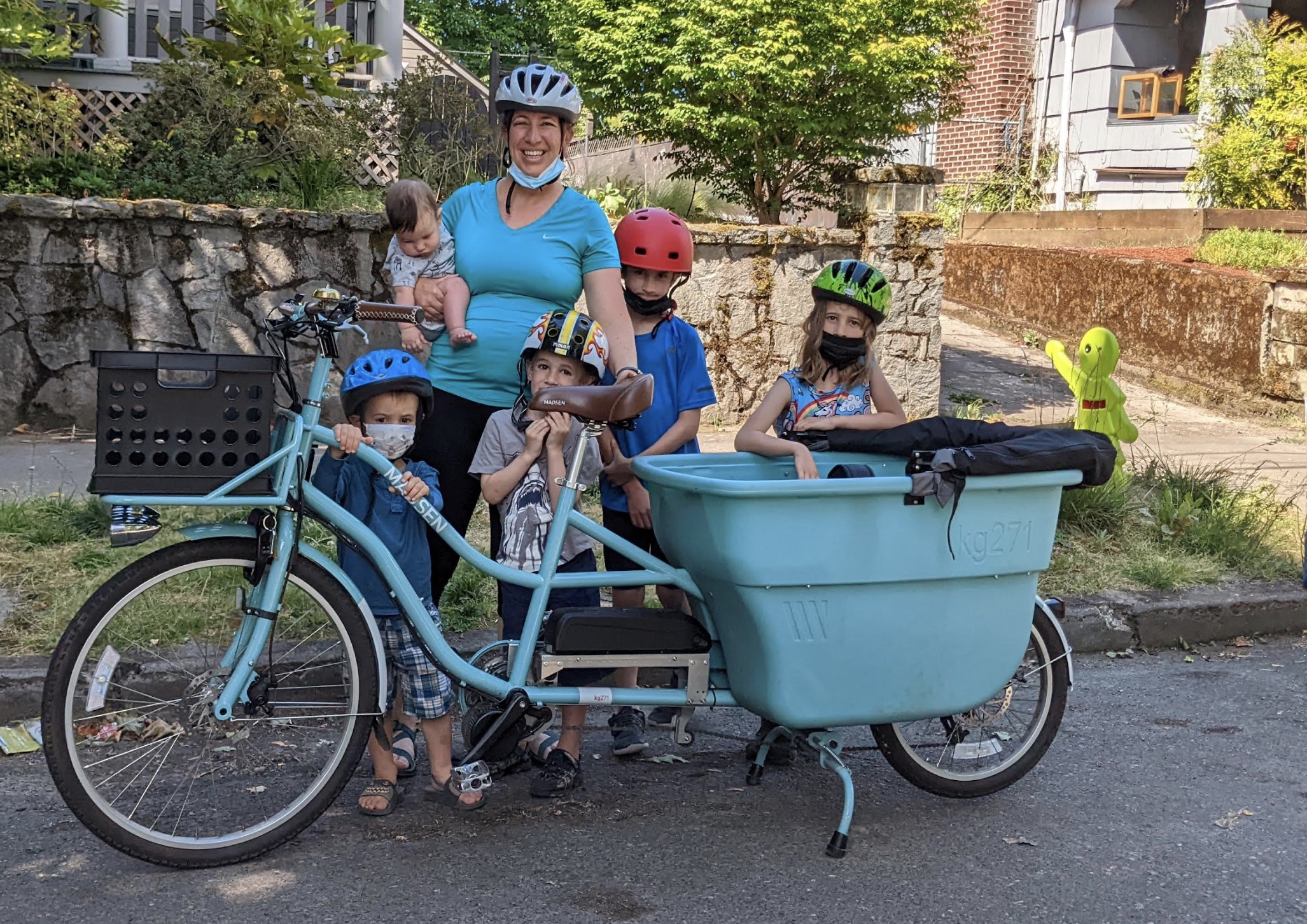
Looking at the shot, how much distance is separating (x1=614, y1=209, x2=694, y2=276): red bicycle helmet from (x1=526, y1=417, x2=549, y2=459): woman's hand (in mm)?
670

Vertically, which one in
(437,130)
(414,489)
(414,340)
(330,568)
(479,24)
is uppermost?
(479,24)

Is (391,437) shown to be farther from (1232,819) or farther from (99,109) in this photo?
(99,109)

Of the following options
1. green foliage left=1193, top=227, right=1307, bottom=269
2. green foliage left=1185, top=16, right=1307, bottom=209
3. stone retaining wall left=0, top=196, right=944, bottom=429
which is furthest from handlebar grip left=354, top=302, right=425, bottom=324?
green foliage left=1185, top=16, right=1307, bottom=209

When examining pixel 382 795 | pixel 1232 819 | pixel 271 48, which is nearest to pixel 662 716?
pixel 382 795

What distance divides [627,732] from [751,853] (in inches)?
30.7

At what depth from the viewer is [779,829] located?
3768 mm

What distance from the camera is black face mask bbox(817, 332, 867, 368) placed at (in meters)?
4.26

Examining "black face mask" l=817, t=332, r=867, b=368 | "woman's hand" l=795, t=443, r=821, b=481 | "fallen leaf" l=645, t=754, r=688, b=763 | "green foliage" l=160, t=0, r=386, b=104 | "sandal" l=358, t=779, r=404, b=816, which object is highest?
"green foliage" l=160, t=0, r=386, b=104

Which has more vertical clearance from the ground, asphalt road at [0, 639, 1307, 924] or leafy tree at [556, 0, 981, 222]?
leafy tree at [556, 0, 981, 222]

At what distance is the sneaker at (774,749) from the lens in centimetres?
398

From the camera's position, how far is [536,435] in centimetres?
377

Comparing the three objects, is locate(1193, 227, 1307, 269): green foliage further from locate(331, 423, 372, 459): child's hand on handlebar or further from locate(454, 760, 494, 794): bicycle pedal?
locate(331, 423, 372, 459): child's hand on handlebar

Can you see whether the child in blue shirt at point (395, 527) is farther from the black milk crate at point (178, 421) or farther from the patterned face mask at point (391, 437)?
the black milk crate at point (178, 421)

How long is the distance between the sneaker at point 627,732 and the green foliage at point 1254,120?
1138 cm
